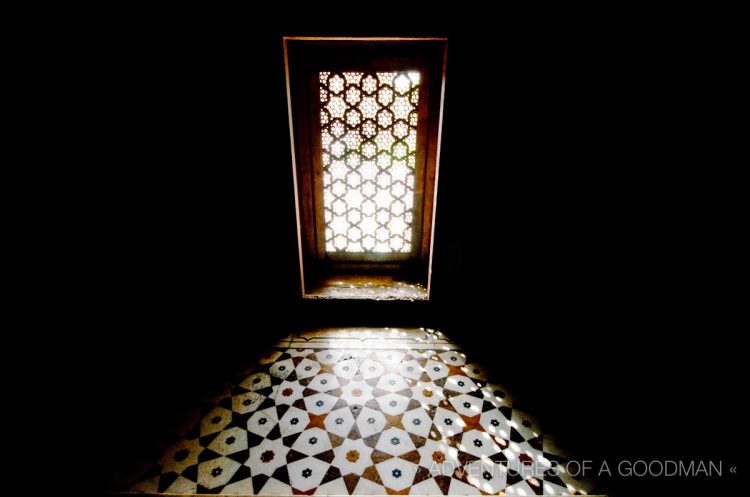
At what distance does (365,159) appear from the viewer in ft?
8.45

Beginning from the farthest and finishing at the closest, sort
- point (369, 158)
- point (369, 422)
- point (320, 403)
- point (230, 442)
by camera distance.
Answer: point (369, 158) → point (320, 403) → point (369, 422) → point (230, 442)

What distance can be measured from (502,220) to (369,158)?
3.56ft

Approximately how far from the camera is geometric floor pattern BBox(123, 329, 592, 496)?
1609 millimetres

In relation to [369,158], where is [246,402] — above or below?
below

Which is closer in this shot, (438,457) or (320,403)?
(438,457)

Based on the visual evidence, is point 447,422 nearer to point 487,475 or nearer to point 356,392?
point 487,475

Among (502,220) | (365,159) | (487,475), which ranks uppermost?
(365,159)

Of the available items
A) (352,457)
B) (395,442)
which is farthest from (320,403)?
(395,442)

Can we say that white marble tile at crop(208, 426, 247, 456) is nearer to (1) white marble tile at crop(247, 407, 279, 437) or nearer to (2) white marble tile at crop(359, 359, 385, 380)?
(1) white marble tile at crop(247, 407, 279, 437)

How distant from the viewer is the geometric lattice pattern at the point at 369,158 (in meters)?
2.39

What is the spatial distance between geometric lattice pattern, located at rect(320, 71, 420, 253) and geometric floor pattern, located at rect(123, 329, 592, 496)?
3.23 ft

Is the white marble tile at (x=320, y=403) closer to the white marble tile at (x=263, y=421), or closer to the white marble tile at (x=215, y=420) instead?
the white marble tile at (x=263, y=421)

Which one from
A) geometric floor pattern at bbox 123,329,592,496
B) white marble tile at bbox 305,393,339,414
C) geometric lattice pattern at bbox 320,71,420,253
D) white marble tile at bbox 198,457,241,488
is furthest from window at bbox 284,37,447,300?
white marble tile at bbox 198,457,241,488

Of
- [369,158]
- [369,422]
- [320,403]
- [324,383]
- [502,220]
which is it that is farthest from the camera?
[369,158]
